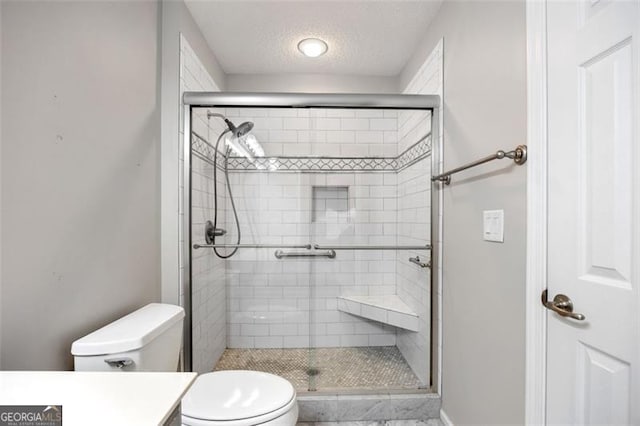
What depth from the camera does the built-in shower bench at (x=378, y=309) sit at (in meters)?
1.93

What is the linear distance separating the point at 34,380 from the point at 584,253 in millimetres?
1436

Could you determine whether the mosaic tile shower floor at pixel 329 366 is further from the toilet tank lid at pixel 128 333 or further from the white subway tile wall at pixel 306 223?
the toilet tank lid at pixel 128 333

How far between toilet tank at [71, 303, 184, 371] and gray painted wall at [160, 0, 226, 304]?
1.28 feet

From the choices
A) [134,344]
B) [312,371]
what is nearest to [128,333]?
[134,344]

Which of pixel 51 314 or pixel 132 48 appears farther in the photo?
pixel 132 48

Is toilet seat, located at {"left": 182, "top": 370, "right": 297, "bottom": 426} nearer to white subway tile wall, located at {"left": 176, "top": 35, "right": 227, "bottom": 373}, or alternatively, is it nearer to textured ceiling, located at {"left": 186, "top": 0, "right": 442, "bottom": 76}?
white subway tile wall, located at {"left": 176, "top": 35, "right": 227, "bottom": 373}

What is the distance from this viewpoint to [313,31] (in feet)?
6.86

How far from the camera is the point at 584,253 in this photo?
0.86m

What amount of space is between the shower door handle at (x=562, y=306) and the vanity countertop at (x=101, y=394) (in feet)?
3.36

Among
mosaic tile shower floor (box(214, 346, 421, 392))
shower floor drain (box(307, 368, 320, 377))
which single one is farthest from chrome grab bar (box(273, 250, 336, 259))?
shower floor drain (box(307, 368, 320, 377))

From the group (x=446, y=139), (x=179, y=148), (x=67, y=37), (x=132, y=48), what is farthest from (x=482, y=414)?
(x=132, y=48)

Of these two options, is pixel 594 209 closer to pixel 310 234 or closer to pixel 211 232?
pixel 310 234

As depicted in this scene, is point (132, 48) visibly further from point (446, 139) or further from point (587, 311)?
point (587, 311)

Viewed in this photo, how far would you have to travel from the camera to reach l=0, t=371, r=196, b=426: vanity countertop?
1.78 ft
